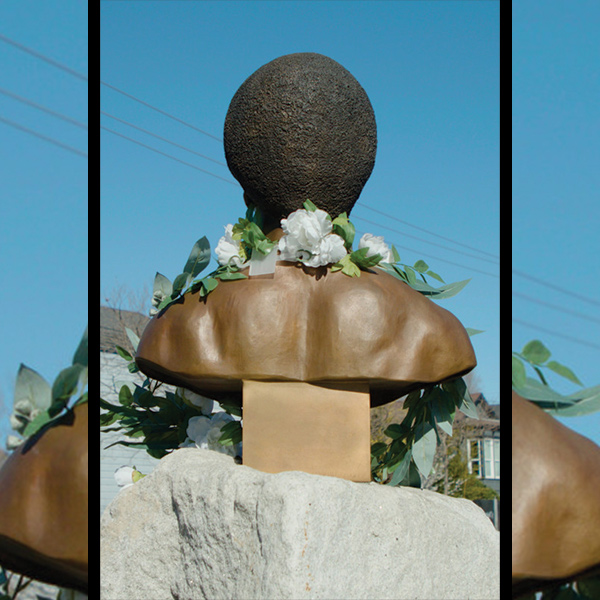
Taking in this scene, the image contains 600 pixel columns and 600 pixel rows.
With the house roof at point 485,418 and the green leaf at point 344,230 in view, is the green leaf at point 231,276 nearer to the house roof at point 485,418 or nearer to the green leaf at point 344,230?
the green leaf at point 344,230

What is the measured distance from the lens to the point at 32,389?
2299mm

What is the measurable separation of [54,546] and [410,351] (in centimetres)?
147

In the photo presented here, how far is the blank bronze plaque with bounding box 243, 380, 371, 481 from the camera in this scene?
3.11 m

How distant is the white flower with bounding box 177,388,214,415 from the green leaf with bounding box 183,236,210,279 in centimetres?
57

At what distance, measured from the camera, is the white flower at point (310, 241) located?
3.17m

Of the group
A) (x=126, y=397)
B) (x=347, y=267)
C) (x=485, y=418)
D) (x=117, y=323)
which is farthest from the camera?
(x=485, y=418)

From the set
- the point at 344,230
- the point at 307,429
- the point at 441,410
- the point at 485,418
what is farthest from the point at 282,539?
the point at 485,418

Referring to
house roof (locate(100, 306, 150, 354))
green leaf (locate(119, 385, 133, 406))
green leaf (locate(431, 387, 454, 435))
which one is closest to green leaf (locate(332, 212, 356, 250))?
green leaf (locate(431, 387, 454, 435))

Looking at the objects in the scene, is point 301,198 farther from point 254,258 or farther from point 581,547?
point 581,547

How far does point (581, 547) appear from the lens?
279 centimetres

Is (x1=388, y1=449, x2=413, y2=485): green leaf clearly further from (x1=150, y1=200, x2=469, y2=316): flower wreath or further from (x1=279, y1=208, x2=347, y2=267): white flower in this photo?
(x1=279, y1=208, x2=347, y2=267): white flower

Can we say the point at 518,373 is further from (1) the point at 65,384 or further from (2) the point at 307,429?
(1) the point at 65,384

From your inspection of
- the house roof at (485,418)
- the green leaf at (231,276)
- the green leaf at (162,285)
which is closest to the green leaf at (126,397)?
the green leaf at (162,285)

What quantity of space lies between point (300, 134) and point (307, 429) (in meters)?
1.18
